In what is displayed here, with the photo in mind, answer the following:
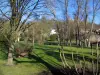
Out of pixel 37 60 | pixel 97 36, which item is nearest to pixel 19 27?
pixel 37 60

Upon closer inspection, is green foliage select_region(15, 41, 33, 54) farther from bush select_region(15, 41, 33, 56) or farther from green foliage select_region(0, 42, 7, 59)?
green foliage select_region(0, 42, 7, 59)

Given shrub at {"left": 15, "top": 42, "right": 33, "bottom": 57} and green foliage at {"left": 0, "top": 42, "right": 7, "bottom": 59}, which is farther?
shrub at {"left": 15, "top": 42, "right": 33, "bottom": 57}

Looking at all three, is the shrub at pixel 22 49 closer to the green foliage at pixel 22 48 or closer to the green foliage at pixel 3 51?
the green foliage at pixel 22 48

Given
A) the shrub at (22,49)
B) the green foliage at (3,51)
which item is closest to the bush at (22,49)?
the shrub at (22,49)

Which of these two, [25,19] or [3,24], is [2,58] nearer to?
[3,24]

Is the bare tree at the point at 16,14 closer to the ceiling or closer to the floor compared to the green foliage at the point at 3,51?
closer to the ceiling

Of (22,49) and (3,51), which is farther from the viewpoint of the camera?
(3,51)

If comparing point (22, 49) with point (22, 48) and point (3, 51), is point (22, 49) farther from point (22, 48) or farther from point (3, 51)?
point (3, 51)

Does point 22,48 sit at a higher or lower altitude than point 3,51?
higher

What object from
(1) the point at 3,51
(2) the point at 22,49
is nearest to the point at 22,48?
(2) the point at 22,49

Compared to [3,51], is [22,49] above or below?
above

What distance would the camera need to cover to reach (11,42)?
21812 millimetres

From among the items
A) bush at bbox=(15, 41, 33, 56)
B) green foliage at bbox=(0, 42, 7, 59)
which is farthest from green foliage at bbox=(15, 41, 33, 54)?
green foliage at bbox=(0, 42, 7, 59)

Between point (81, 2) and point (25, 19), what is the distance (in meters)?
Answer: 8.09
